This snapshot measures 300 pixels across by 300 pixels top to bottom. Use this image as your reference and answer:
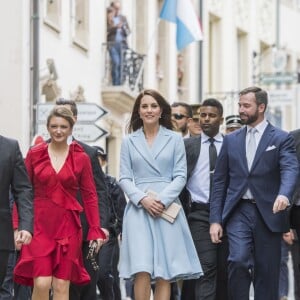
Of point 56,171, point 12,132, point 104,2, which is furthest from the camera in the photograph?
point 104,2

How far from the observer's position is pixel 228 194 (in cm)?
1413

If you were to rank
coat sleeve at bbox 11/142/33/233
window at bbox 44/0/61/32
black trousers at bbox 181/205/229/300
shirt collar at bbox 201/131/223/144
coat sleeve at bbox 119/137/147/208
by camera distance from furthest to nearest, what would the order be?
1. window at bbox 44/0/61/32
2. shirt collar at bbox 201/131/223/144
3. black trousers at bbox 181/205/229/300
4. coat sleeve at bbox 119/137/147/208
5. coat sleeve at bbox 11/142/33/233

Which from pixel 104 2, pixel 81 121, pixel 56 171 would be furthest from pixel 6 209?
pixel 104 2

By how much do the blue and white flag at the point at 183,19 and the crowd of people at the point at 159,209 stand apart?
2096cm

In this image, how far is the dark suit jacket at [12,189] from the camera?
12.1m

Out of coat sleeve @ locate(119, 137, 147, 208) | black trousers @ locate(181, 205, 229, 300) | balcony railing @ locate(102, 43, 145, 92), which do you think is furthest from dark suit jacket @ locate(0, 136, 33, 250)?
balcony railing @ locate(102, 43, 145, 92)

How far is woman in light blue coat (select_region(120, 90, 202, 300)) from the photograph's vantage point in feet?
45.2

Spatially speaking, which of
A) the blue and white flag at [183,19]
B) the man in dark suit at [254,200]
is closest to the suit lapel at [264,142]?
the man in dark suit at [254,200]

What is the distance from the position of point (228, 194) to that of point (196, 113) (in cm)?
336

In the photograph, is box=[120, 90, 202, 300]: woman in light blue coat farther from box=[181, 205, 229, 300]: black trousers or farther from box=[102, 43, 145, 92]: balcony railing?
box=[102, 43, 145, 92]: balcony railing

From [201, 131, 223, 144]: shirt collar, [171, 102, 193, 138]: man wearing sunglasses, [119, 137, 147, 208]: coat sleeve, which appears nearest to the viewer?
[119, 137, 147, 208]: coat sleeve

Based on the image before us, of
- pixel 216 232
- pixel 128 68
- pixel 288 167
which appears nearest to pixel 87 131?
pixel 128 68

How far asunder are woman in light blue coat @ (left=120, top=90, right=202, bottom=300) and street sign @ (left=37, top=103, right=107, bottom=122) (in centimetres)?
1055

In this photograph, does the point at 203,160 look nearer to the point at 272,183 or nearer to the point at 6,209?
the point at 272,183
